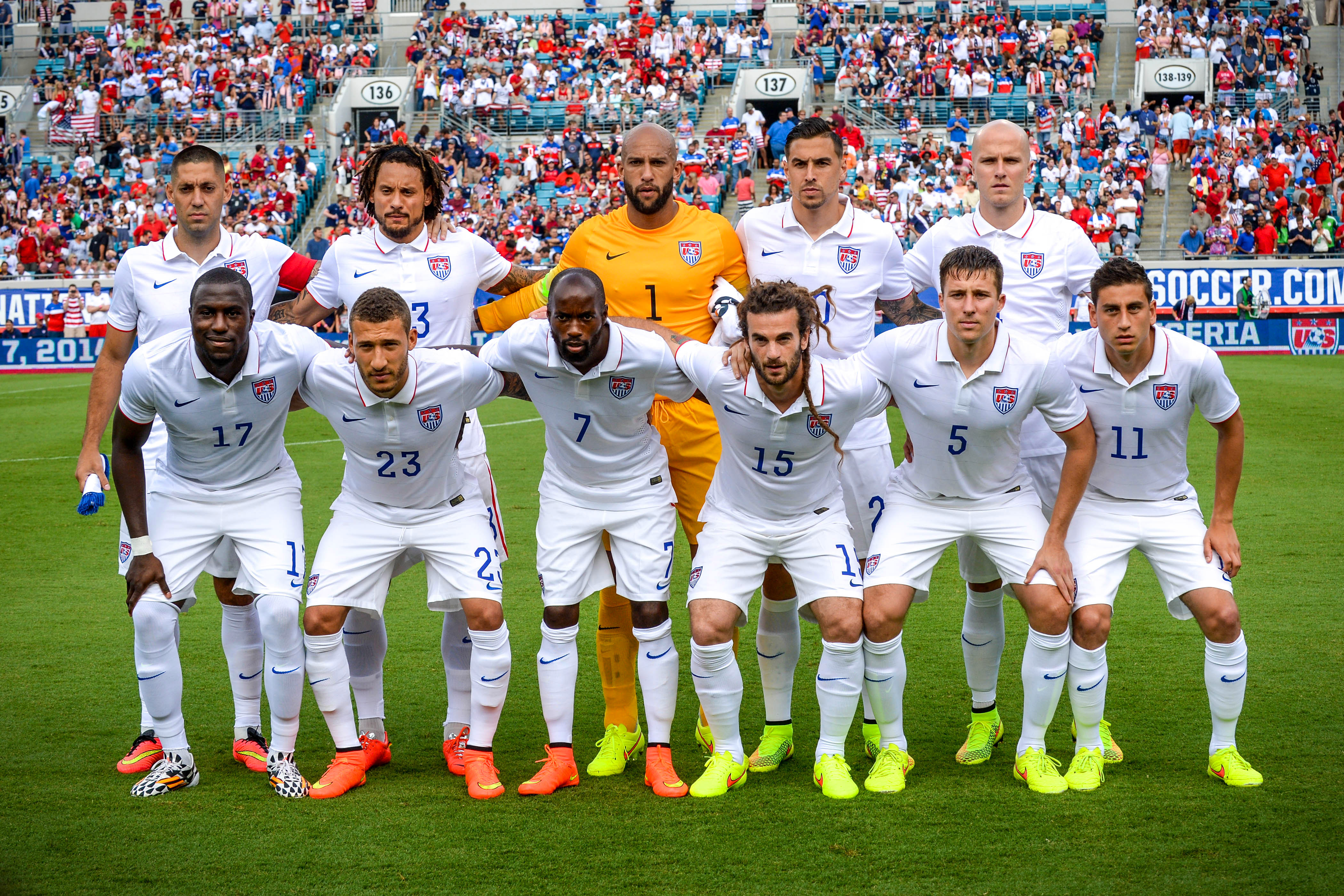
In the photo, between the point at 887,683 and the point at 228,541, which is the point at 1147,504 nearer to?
the point at 887,683

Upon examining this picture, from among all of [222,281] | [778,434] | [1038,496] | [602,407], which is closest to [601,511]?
[602,407]

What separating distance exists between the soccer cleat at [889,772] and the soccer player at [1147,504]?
27.4 inches

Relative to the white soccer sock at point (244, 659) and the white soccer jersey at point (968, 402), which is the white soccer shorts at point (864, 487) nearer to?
the white soccer jersey at point (968, 402)

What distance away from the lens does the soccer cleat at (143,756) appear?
543 centimetres

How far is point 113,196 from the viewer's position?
31641 millimetres

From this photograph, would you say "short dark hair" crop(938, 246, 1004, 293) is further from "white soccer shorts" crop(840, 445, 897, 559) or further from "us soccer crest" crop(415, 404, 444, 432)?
"us soccer crest" crop(415, 404, 444, 432)

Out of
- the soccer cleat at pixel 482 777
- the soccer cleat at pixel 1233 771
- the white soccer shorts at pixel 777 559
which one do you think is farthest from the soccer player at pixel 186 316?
the soccer cleat at pixel 1233 771

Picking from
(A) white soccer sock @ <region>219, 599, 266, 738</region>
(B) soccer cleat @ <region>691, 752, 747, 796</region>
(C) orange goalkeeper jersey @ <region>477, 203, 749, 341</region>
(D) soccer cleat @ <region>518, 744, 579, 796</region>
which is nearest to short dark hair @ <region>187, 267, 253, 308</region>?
(C) orange goalkeeper jersey @ <region>477, 203, 749, 341</region>

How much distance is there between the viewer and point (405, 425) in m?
5.23

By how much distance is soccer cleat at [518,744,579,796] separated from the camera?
16.9ft

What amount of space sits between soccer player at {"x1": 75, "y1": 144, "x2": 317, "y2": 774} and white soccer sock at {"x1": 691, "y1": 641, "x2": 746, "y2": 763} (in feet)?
6.66

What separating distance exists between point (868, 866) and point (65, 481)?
11.9 meters

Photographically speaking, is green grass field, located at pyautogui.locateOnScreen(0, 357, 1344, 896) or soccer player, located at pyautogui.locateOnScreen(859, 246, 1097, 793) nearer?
green grass field, located at pyautogui.locateOnScreen(0, 357, 1344, 896)

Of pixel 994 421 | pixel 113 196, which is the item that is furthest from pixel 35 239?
pixel 994 421
